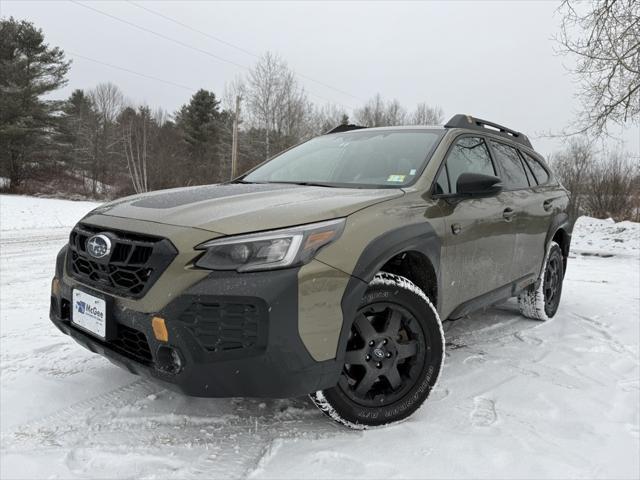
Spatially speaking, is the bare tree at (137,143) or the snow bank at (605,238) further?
the bare tree at (137,143)

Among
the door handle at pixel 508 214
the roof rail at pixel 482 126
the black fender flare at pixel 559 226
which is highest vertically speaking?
the roof rail at pixel 482 126

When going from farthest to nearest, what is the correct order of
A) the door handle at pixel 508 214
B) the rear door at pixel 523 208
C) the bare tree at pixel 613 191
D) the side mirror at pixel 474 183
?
the bare tree at pixel 613 191 → the rear door at pixel 523 208 → the door handle at pixel 508 214 → the side mirror at pixel 474 183

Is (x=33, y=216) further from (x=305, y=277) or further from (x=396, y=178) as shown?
(x=305, y=277)

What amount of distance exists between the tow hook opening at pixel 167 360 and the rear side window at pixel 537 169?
360 cm

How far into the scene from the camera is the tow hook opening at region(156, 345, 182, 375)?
1.86 metres

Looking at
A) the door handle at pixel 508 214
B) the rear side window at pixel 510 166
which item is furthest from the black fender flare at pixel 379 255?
the rear side window at pixel 510 166

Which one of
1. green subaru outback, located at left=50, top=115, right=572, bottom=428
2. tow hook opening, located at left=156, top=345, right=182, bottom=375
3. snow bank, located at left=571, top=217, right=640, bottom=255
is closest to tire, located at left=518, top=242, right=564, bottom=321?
green subaru outback, located at left=50, top=115, right=572, bottom=428

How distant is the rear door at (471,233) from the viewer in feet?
8.86

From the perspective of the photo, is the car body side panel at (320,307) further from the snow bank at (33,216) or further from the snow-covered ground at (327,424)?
the snow bank at (33,216)

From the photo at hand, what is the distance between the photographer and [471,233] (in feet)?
9.34

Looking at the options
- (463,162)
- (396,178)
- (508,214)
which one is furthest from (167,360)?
(508,214)

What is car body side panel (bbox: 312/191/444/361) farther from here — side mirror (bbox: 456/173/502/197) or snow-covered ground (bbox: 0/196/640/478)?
snow-covered ground (bbox: 0/196/640/478)

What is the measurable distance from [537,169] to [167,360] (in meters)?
3.83

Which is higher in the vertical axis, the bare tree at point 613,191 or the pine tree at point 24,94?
the pine tree at point 24,94
